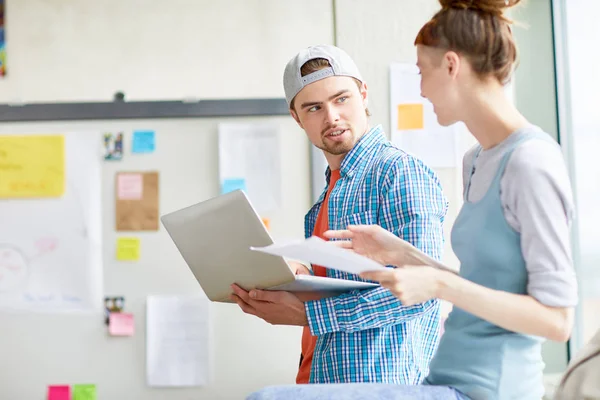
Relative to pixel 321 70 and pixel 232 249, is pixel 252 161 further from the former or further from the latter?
pixel 232 249

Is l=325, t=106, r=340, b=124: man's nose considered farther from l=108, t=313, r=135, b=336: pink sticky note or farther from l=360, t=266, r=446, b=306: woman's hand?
l=108, t=313, r=135, b=336: pink sticky note

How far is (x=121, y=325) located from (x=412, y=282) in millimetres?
1636

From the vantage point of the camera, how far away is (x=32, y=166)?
2.38 meters

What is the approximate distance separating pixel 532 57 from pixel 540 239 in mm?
1840

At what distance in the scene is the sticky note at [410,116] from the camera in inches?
94.5

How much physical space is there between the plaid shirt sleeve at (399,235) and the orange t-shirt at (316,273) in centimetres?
20

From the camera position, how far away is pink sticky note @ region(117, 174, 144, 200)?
2.35 meters

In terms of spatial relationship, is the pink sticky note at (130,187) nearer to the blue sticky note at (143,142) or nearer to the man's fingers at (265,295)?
the blue sticky note at (143,142)

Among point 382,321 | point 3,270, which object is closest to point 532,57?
point 382,321

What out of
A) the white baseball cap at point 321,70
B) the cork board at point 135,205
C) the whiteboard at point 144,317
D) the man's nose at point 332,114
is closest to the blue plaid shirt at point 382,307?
the man's nose at point 332,114

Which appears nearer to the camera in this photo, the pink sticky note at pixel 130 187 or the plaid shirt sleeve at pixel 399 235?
the plaid shirt sleeve at pixel 399 235

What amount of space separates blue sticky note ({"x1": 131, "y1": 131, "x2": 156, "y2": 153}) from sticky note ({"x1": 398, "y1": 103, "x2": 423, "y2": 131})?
2.90 feet

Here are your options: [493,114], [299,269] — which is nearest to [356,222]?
[299,269]

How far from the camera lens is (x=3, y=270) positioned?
2348 millimetres
